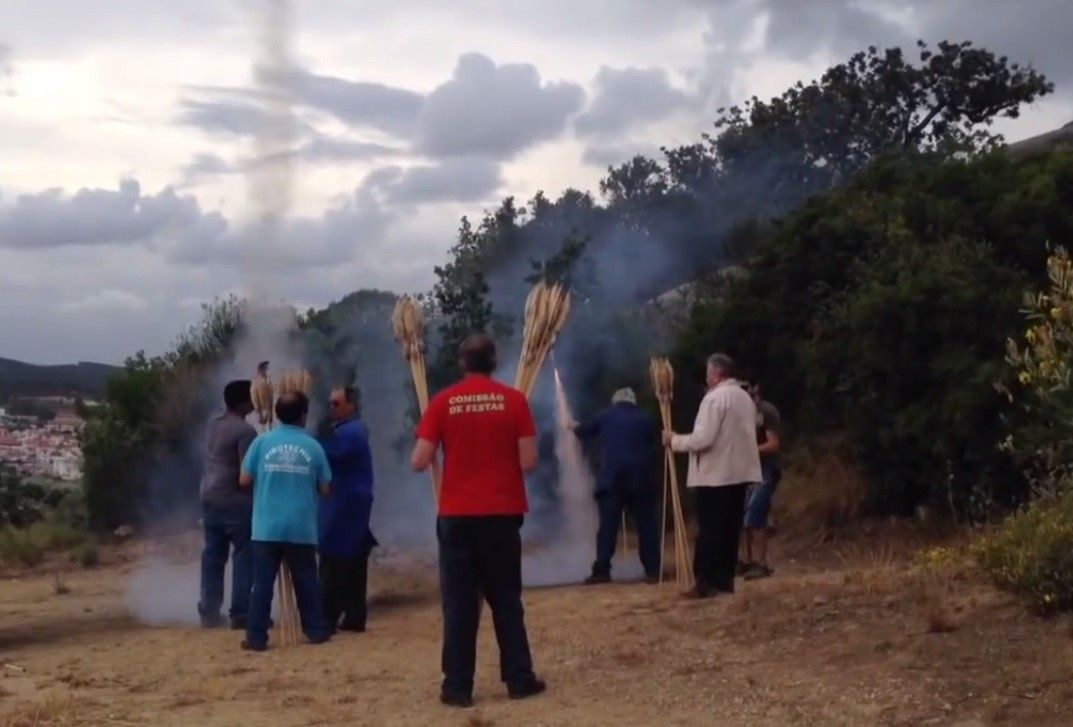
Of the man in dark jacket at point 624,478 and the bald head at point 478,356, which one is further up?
the bald head at point 478,356

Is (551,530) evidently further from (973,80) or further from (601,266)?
(973,80)

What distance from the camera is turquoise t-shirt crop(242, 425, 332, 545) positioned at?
11.0 metres

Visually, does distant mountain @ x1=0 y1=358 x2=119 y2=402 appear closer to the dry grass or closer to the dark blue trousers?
the dark blue trousers

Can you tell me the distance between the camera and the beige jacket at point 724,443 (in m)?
11.3

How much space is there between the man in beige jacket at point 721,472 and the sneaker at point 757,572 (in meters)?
1.75

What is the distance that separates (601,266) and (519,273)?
110cm

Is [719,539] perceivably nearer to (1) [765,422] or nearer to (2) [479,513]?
(1) [765,422]

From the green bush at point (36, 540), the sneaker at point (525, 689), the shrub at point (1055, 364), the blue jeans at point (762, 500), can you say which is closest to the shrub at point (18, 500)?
the green bush at point (36, 540)

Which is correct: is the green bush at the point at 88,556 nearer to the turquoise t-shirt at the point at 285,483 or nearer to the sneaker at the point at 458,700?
the turquoise t-shirt at the point at 285,483

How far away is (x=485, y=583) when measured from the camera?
866 centimetres

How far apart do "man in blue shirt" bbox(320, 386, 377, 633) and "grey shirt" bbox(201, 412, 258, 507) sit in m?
0.89

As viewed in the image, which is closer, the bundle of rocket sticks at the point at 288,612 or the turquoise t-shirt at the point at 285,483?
the turquoise t-shirt at the point at 285,483

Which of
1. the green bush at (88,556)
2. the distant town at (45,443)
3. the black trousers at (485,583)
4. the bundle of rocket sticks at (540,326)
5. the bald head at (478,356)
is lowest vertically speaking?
the green bush at (88,556)

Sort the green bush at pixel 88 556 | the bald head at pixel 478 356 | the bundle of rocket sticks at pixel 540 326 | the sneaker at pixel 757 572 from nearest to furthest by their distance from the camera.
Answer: the bald head at pixel 478 356 < the bundle of rocket sticks at pixel 540 326 < the sneaker at pixel 757 572 < the green bush at pixel 88 556
